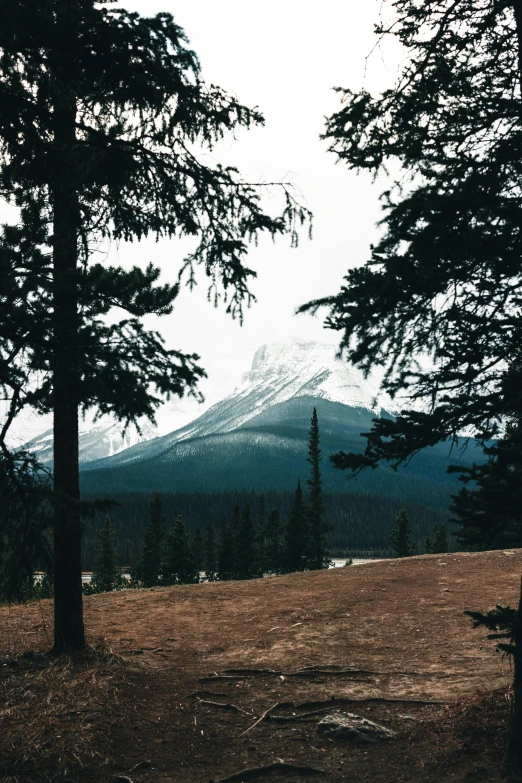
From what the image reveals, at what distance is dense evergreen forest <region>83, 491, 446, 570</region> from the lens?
137 metres

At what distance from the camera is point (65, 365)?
5719 mm

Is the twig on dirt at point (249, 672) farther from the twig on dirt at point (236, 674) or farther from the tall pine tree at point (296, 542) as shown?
the tall pine tree at point (296, 542)

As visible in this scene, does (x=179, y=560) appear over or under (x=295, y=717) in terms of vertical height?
under

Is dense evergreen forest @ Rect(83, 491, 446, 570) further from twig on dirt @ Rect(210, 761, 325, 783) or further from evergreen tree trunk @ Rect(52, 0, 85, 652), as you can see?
twig on dirt @ Rect(210, 761, 325, 783)

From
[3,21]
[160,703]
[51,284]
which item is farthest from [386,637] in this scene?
[3,21]

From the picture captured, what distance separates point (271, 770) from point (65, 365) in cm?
460

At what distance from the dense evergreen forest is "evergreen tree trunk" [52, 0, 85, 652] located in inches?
4759

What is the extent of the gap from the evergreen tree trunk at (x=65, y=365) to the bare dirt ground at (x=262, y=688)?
32.4 inches

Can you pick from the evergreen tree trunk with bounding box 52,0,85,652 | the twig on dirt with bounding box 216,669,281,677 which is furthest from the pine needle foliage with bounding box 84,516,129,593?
the twig on dirt with bounding box 216,669,281,677

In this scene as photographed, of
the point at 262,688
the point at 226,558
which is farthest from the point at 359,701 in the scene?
the point at 226,558

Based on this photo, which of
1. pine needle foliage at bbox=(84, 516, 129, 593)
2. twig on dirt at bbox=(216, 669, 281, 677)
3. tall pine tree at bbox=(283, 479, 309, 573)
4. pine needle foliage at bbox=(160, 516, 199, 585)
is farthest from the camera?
pine needle foliage at bbox=(84, 516, 129, 593)

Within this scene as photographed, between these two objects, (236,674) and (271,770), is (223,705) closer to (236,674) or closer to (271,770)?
(236,674)

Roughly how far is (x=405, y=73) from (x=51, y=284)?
4198 mm

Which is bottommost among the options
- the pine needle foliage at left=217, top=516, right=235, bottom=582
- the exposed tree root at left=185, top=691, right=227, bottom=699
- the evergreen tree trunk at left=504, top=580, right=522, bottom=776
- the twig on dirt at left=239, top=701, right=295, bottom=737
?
the pine needle foliage at left=217, top=516, right=235, bottom=582
